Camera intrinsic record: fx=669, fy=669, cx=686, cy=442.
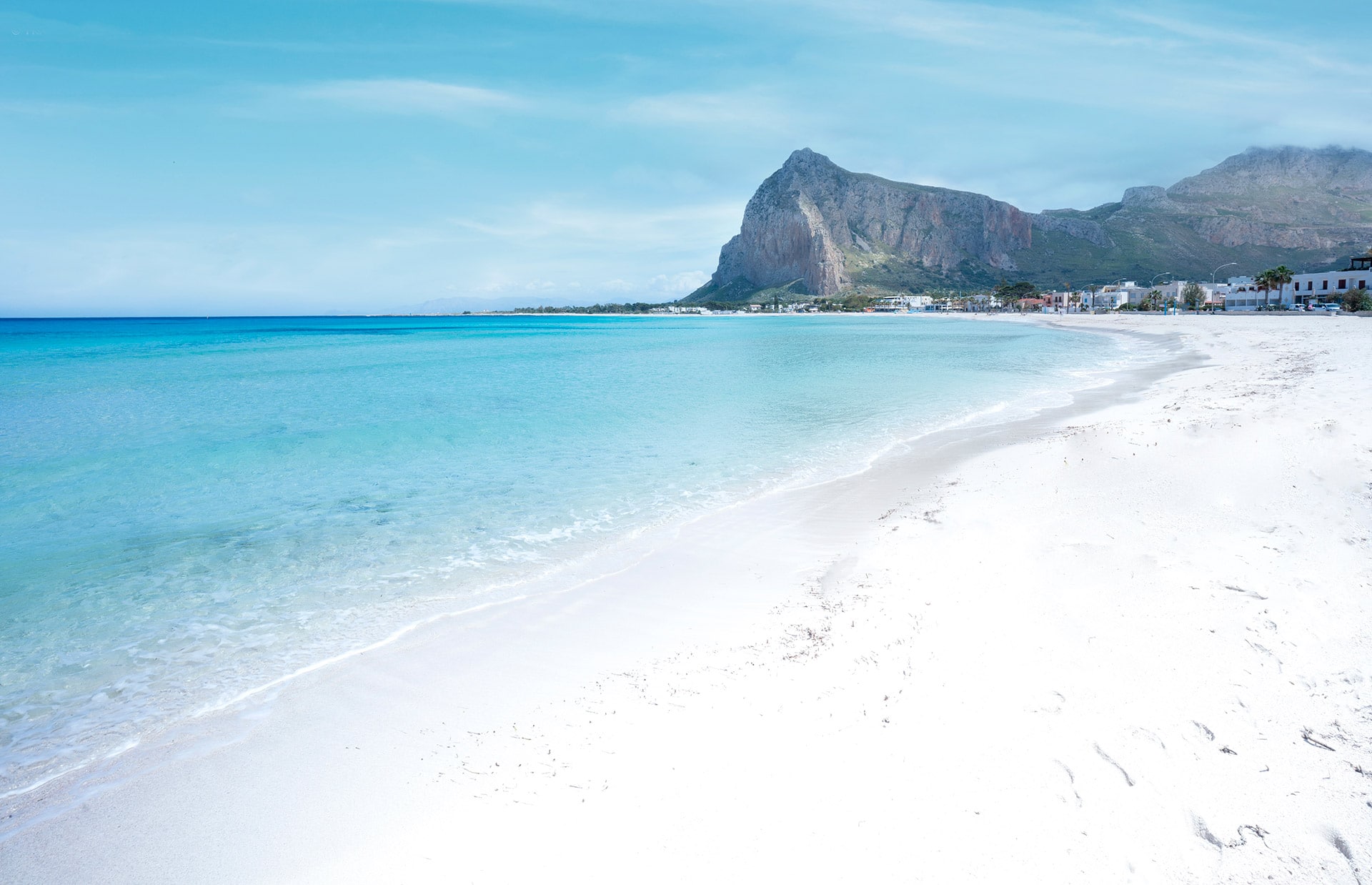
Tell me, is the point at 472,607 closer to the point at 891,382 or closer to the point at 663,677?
the point at 663,677

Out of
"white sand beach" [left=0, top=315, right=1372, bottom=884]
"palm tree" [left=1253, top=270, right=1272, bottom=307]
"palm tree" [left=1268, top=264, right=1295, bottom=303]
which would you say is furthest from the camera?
"palm tree" [left=1253, top=270, right=1272, bottom=307]

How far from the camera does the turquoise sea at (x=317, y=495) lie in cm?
647

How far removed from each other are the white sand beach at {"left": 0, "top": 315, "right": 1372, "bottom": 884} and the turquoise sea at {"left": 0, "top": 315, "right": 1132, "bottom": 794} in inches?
47.1

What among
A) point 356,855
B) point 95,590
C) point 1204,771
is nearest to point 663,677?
point 356,855

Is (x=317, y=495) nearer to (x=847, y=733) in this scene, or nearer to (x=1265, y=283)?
(x=847, y=733)

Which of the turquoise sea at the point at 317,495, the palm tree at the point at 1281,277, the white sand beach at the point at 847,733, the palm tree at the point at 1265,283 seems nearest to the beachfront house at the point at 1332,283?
the palm tree at the point at 1281,277

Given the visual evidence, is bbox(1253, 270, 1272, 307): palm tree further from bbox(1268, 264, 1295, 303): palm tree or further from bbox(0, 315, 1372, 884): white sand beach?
bbox(0, 315, 1372, 884): white sand beach

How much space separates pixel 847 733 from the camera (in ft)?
14.3

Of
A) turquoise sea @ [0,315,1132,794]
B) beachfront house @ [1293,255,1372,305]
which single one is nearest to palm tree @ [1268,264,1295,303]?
beachfront house @ [1293,255,1372,305]

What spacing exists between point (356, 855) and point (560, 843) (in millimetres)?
1207

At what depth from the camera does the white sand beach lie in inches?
135

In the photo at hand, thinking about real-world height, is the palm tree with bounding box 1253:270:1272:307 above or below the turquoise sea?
above

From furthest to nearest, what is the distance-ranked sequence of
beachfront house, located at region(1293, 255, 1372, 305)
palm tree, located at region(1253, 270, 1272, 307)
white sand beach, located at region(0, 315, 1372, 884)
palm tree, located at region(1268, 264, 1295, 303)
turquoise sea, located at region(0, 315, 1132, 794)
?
palm tree, located at region(1253, 270, 1272, 307), palm tree, located at region(1268, 264, 1295, 303), beachfront house, located at region(1293, 255, 1372, 305), turquoise sea, located at region(0, 315, 1132, 794), white sand beach, located at region(0, 315, 1372, 884)

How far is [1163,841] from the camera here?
3254mm
